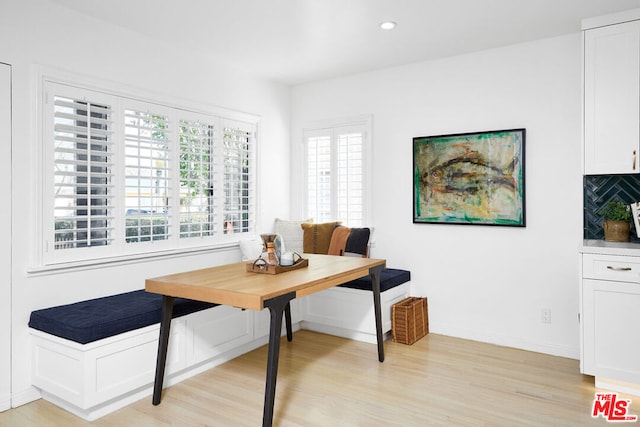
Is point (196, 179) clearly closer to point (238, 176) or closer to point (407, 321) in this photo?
point (238, 176)

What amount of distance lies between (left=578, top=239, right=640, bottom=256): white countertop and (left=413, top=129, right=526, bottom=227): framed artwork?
2.32 ft

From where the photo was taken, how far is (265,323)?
3820 mm

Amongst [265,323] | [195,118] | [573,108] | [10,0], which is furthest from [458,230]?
[10,0]

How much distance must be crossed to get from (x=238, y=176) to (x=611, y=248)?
317 cm

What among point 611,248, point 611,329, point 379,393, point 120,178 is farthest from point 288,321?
point 611,248

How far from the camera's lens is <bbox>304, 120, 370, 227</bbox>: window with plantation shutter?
4562 millimetres

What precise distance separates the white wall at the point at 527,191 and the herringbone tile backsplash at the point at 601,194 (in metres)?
0.07

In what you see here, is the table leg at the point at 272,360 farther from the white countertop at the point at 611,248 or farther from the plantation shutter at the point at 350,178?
the plantation shutter at the point at 350,178

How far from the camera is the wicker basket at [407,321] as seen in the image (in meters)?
3.82

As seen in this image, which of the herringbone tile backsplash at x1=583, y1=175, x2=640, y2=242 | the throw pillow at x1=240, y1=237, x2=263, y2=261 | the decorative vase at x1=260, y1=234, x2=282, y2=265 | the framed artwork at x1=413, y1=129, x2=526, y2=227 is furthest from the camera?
the throw pillow at x1=240, y1=237, x2=263, y2=261

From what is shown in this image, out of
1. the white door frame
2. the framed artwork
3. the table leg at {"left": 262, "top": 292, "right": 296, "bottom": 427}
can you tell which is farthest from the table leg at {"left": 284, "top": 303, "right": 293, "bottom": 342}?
the white door frame

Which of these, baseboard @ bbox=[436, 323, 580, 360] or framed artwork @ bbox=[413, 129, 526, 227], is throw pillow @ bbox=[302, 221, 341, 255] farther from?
baseboard @ bbox=[436, 323, 580, 360]

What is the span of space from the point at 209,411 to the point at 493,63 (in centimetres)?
349

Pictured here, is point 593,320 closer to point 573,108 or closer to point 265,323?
point 573,108
